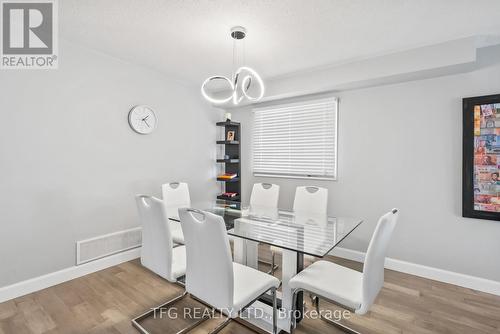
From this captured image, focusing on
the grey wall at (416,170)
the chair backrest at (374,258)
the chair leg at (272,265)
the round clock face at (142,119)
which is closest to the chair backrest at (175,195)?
the round clock face at (142,119)

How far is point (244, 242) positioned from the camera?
2.25 meters

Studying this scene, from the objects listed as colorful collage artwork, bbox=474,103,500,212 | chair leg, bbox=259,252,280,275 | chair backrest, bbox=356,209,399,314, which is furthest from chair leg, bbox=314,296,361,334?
colorful collage artwork, bbox=474,103,500,212

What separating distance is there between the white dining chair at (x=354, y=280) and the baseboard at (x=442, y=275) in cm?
142

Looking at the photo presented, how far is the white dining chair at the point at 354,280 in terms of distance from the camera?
4.60ft

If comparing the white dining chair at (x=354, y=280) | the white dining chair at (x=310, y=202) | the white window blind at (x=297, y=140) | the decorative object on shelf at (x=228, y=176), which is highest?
the white window blind at (x=297, y=140)

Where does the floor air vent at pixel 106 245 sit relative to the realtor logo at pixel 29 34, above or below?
below

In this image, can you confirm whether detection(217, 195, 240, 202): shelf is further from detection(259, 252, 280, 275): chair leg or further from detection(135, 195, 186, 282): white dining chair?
detection(135, 195, 186, 282): white dining chair

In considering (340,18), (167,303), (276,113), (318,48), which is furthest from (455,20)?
(167,303)

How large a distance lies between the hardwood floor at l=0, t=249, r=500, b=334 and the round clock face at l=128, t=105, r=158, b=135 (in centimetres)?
177

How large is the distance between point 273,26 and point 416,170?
2.23 metres

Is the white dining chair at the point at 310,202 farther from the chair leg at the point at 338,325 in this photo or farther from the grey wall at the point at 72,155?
the grey wall at the point at 72,155

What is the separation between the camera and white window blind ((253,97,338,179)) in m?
3.37

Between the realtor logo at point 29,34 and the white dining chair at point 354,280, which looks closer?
the white dining chair at point 354,280

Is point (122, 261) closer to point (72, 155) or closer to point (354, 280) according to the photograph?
point (72, 155)
